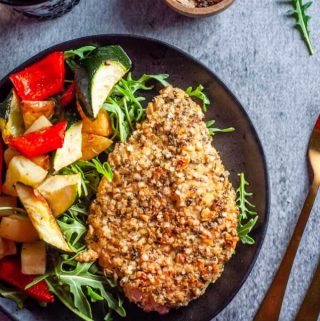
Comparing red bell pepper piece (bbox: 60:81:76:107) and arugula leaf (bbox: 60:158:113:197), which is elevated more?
red bell pepper piece (bbox: 60:81:76:107)

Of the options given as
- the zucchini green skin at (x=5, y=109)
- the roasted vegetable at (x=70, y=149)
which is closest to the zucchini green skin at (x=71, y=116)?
the roasted vegetable at (x=70, y=149)

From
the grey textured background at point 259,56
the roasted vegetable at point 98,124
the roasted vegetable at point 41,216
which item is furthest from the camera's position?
the grey textured background at point 259,56

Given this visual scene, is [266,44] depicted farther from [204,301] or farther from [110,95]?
[204,301]

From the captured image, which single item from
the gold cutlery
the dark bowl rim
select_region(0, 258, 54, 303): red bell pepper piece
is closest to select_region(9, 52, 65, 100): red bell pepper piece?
the dark bowl rim

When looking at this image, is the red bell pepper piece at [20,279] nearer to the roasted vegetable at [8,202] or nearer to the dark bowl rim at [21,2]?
the roasted vegetable at [8,202]

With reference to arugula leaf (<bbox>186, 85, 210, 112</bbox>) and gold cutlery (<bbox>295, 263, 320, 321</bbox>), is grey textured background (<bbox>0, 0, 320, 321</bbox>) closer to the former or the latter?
gold cutlery (<bbox>295, 263, 320, 321</bbox>)
